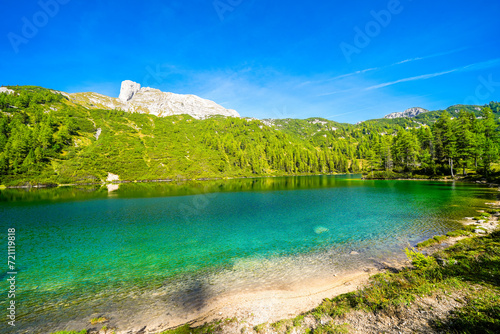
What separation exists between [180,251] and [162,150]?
467 ft

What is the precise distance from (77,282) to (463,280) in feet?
76.7

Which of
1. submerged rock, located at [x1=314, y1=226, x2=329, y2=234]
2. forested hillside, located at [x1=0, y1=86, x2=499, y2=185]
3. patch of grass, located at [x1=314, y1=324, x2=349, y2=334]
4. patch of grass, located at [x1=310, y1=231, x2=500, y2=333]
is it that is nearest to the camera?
patch of grass, located at [x1=310, y1=231, x2=500, y2=333]

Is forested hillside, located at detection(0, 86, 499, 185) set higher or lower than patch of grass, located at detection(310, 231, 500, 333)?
higher

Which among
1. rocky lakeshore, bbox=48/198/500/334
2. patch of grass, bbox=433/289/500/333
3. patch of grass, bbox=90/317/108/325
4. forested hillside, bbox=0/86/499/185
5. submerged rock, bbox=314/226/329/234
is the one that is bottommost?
submerged rock, bbox=314/226/329/234

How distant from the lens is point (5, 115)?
12094cm

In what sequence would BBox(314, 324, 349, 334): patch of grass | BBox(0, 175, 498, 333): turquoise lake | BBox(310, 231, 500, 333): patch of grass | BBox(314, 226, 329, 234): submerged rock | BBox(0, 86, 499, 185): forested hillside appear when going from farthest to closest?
BBox(0, 86, 499, 185): forested hillside
BBox(314, 226, 329, 234): submerged rock
BBox(0, 175, 498, 333): turquoise lake
BBox(314, 324, 349, 334): patch of grass
BBox(310, 231, 500, 333): patch of grass

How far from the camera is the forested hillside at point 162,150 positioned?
7288 cm

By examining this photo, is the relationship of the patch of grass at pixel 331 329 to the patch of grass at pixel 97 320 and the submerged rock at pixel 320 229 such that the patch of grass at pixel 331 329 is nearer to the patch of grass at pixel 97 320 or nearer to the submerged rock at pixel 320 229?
the patch of grass at pixel 97 320

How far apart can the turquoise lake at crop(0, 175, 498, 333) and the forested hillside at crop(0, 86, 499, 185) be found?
163 feet

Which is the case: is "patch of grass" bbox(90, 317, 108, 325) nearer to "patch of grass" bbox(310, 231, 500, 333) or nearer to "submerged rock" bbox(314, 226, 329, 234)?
"patch of grass" bbox(310, 231, 500, 333)

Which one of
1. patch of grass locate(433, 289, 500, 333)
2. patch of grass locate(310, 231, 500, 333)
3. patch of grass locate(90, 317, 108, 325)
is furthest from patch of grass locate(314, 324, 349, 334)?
patch of grass locate(90, 317, 108, 325)

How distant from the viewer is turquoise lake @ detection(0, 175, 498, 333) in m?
12.7

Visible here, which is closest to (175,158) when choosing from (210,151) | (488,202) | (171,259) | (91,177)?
(210,151)

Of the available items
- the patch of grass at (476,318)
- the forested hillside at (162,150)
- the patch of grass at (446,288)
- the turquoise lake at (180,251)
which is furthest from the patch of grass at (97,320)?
the forested hillside at (162,150)
